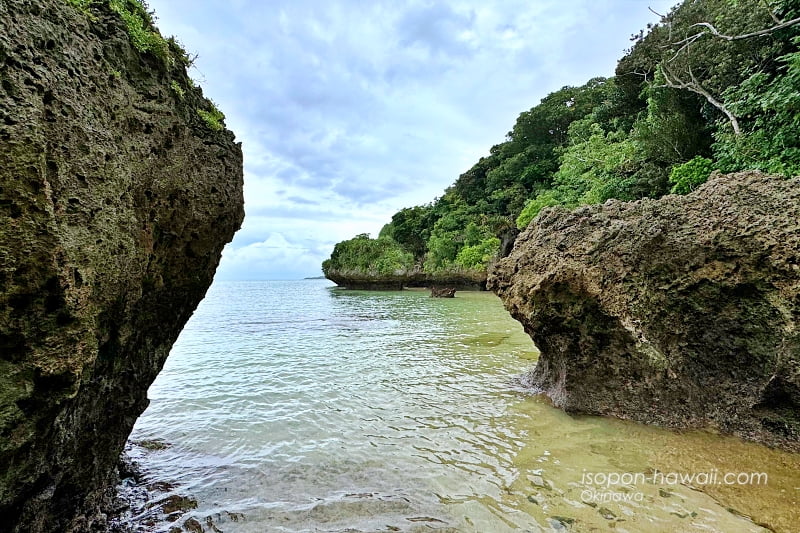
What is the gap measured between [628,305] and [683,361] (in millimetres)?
932

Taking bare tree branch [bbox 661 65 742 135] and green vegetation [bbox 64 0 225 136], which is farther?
bare tree branch [bbox 661 65 742 135]

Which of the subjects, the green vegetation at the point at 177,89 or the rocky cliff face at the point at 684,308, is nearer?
the green vegetation at the point at 177,89

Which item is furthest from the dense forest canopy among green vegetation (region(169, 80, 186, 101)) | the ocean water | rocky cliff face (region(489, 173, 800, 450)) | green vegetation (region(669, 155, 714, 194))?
green vegetation (region(169, 80, 186, 101))

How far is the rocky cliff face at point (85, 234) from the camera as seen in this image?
1812 millimetres

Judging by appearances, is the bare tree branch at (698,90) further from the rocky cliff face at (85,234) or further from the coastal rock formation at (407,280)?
the coastal rock formation at (407,280)

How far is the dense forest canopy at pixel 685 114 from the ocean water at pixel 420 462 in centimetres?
802

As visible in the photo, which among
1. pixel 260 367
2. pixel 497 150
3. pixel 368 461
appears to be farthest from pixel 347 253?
pixel 368 461

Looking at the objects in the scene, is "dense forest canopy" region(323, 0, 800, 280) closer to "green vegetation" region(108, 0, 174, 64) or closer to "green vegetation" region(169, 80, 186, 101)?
"green vegetation" region(169, 80, 186, 101)

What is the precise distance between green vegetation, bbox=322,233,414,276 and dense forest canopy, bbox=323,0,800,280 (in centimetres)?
767

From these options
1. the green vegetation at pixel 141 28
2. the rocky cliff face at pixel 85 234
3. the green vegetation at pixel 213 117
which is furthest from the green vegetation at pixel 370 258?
the green vegetation at pixel 141 28

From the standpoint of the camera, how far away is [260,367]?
30.8 ft

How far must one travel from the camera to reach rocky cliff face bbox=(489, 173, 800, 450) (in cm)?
423

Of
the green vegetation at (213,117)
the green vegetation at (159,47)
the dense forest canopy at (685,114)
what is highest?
the dense forest canopy at (685,114)

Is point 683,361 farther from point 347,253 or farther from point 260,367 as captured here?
point 347,253
